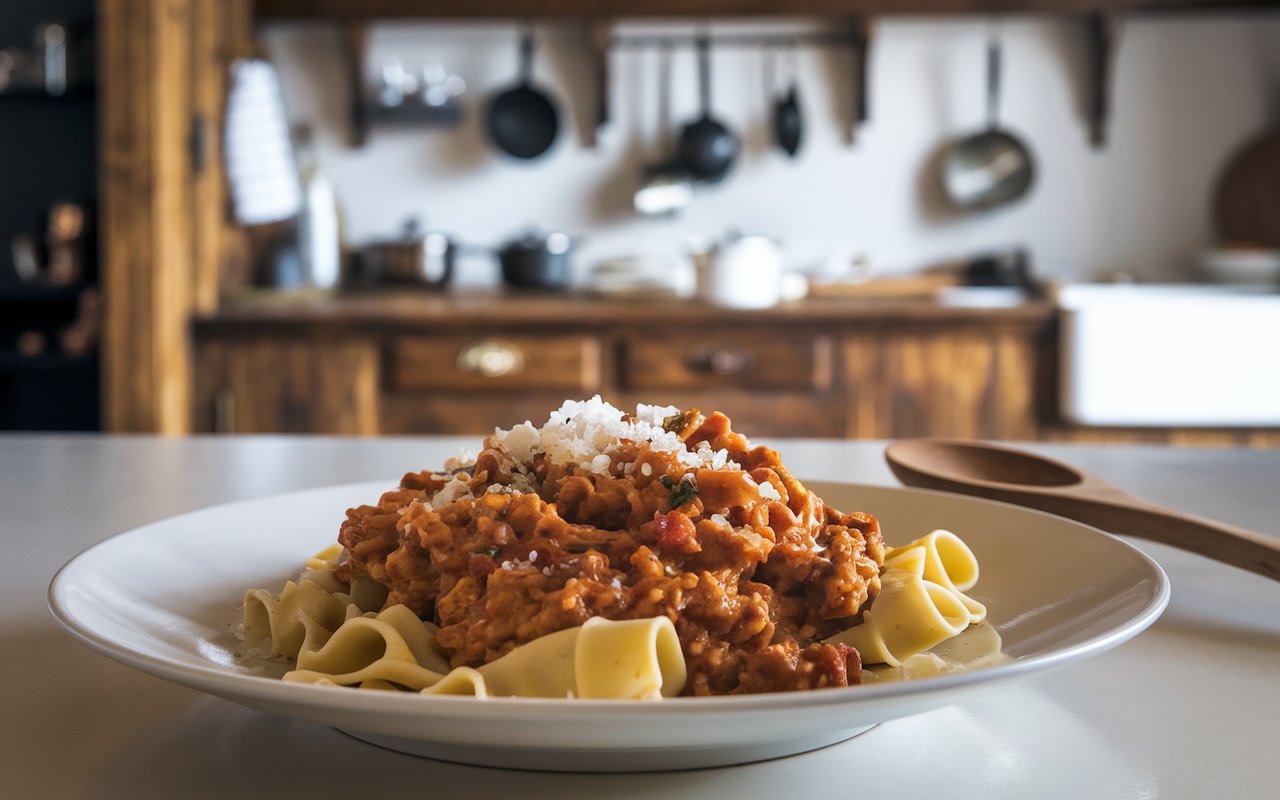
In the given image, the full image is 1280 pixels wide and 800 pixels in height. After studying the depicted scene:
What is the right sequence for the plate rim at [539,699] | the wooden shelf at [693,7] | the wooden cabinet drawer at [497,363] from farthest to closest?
1. the wooden shelf at [693,7]
2. the wooden cabinet drawer at [497,363]
3. the plate rim at [539,699]

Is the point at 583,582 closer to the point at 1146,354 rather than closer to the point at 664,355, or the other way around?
the point at 664,355

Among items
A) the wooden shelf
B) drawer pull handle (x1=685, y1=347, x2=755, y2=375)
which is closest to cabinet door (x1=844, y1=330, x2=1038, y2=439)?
drawer pull handle (x1=685, y1=347, x2=755, y2=375)

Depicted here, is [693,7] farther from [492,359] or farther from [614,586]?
→ [614,586]

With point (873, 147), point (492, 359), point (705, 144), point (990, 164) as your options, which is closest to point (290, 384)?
point (492, 359)

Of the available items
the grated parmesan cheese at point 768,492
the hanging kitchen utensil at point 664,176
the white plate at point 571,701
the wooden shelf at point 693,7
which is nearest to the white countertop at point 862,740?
the white plate at point 571,701

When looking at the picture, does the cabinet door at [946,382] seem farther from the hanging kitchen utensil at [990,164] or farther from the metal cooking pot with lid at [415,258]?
the metal cooking pot with lid at [415,258]

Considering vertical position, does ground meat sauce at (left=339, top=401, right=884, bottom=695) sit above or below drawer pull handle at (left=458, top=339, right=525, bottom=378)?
above

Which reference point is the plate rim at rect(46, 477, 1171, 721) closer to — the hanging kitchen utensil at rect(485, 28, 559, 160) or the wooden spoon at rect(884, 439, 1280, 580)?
the wooden spoon at rect(884, 439, 1280, 580)
